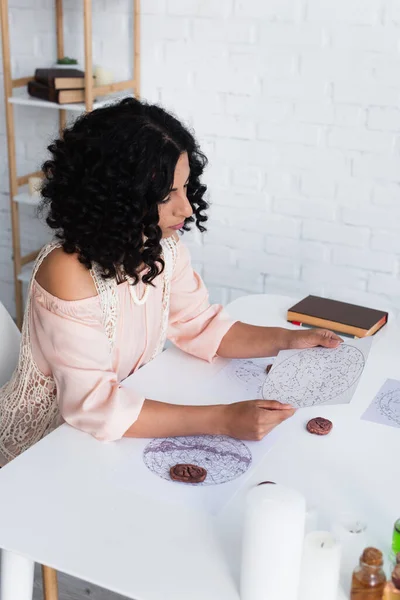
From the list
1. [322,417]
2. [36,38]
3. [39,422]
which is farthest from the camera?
[36,38]

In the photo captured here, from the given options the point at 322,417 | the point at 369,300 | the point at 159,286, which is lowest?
the point at 369,300

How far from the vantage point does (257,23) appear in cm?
247

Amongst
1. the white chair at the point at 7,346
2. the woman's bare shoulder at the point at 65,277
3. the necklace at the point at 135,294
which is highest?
the woman's bare shoulder at the point at 65,277

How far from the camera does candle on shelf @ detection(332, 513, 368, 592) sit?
98cm

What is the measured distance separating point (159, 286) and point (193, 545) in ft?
2.20

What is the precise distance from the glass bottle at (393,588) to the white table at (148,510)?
0.13 m

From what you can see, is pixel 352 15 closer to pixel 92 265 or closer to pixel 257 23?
pixel 257 23

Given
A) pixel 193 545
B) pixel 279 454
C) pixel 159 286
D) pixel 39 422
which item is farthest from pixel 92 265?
pixel 193 545

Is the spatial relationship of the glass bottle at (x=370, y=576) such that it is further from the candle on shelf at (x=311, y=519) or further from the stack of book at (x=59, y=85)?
the stack of book at (x=59, y=85)

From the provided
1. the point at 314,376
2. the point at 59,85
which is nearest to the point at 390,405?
the point at 314,376

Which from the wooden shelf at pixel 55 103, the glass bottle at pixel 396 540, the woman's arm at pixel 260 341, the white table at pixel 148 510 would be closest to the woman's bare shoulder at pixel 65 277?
the white table at pixel 148 510

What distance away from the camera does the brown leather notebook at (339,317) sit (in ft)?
5.72

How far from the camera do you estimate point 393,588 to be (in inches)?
35.4

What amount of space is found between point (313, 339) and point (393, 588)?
697mm
